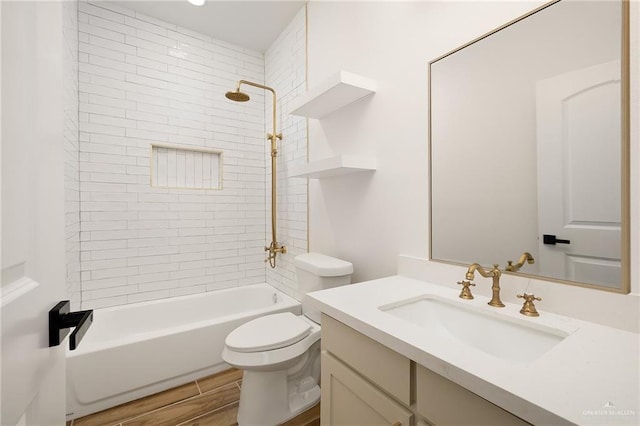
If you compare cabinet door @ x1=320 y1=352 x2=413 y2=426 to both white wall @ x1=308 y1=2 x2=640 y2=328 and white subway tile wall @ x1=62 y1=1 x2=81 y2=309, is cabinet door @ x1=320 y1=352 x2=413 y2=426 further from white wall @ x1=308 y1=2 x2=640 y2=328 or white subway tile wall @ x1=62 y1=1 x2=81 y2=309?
white subway tile wall @ x1=62 y1=1 x2=81 y2=309

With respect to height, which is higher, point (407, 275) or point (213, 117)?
point (213, 117)

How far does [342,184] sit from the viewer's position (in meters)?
1.85

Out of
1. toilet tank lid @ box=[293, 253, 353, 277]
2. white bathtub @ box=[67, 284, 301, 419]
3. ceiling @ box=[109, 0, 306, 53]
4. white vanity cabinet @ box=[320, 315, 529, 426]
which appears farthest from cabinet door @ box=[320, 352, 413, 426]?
ceiling @ box=[109, 0, 306, 53]

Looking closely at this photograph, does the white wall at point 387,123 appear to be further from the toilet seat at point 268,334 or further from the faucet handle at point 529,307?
the toilet seat at point 268,334

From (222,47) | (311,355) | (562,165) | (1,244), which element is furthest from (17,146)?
(222,47)

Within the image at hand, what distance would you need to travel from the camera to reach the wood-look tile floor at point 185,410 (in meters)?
1.54

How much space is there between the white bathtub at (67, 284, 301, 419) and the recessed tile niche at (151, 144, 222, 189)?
41.4 inches

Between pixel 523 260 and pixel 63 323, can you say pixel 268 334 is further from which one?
pixel 523 260

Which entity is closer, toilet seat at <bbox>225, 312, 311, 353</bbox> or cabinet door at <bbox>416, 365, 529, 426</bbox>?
cabinet door at <bbox>416, 365, 529, 426</bbox>

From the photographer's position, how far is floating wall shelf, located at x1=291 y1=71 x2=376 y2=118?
58.5 inches

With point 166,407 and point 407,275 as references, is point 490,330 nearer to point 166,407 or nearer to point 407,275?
point 407,275

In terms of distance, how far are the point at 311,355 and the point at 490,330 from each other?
1.19 metres

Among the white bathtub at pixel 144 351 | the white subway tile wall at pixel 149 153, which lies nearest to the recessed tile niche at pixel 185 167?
the white subway tile wall at pixel 149 153

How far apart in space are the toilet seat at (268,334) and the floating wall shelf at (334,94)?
1381 millimetres
